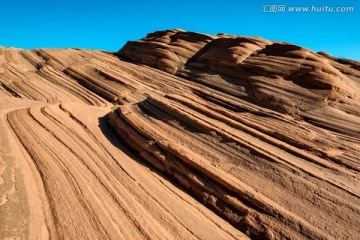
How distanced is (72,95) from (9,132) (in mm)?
9109

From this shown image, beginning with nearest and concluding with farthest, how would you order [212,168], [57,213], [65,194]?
[57,213] < [65,194] < [212,168]

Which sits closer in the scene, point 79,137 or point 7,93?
point 79,137

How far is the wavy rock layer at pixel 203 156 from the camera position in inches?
377

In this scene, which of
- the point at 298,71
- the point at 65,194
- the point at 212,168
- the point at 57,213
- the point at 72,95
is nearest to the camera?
the point at 57,213

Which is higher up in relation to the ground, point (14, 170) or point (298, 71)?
point (298, 71)

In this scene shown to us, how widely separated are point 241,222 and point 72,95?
52.4 ft

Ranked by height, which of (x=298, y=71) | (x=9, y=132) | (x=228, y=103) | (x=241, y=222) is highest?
(x=298, y=71)

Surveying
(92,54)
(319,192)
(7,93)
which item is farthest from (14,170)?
(92,54)

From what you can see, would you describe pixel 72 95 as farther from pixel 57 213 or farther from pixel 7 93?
pixel 57 213

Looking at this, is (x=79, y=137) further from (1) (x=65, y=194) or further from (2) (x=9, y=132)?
(1) (x=65, y=194)

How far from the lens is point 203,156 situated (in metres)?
12.8

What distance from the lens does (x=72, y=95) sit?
22.8 m

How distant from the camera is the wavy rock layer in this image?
9.58 meters

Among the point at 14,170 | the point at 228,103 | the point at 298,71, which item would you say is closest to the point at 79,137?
the point at 14,170
